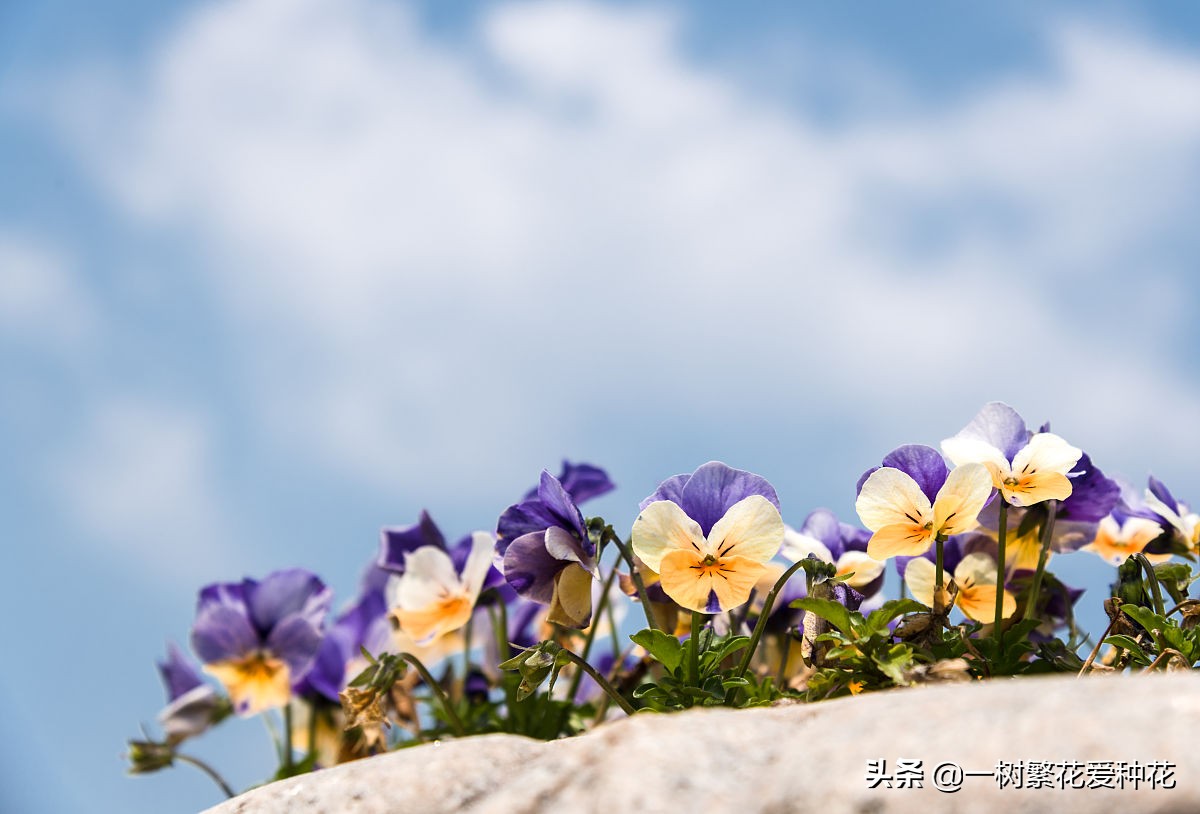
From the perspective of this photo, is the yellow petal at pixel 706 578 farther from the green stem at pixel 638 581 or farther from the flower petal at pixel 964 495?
the flower petal at pixel 964 495

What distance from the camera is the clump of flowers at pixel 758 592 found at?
1789mm

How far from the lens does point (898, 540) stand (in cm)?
185

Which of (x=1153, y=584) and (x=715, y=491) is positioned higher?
(x=715, y=491)

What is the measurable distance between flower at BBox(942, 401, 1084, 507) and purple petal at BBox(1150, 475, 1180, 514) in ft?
1.65

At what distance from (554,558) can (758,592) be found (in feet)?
2.13

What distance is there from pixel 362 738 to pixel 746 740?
4.45 ft

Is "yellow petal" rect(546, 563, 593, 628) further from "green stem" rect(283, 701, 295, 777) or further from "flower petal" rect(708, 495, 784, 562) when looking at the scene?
"green stem" rect(283, 701, 295, 777)

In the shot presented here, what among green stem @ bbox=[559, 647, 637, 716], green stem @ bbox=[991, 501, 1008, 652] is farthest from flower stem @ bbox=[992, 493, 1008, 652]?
green stem @ bbox=[559, 647, 637, 716]

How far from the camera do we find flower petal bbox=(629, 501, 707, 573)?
1.81 meters

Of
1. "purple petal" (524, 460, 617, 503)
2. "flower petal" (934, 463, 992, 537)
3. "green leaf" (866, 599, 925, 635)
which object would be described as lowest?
"green leaf" (866, 599, 925, 635)

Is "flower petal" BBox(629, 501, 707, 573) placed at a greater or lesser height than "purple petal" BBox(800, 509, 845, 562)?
lesser

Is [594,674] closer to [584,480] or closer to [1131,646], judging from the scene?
[1131,646]

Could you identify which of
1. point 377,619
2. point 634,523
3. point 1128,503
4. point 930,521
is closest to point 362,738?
point 377,619

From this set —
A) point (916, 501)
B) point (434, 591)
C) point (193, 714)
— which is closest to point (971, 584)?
point (916, 501)
